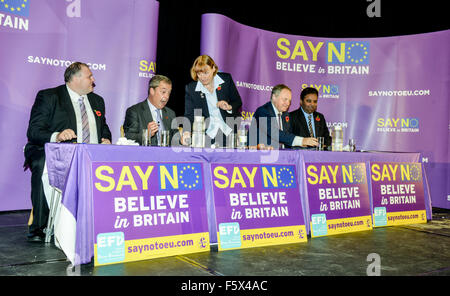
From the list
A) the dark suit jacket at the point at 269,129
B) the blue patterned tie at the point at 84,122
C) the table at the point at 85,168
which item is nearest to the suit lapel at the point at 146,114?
the blue patterned tie at the point at 84,122

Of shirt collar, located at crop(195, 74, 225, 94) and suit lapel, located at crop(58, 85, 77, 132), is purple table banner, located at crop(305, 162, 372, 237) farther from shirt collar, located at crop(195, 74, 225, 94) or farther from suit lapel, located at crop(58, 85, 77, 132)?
suit lapel, located at crop(58, 85, 77, 132)

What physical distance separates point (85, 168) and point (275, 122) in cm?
198

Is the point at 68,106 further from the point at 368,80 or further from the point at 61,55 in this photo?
the point at 368,80

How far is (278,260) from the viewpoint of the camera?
90.0 inches

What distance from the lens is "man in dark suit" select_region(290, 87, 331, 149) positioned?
3990mm

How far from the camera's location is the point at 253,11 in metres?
5.44

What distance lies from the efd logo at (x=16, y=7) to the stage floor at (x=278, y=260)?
7.49 feet

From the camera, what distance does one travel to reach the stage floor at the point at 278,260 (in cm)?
202

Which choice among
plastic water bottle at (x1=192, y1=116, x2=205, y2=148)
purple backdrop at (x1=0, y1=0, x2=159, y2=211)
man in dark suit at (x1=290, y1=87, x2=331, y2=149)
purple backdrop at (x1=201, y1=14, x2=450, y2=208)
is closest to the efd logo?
purple backdrop at (x1=0, y1=0, x2=159, y2=211)

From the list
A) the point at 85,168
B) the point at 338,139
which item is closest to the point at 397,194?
the point at 338,139

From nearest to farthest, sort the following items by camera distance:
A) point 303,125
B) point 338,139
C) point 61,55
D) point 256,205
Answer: point 256,205
point 338,139
point 303,125
point 61,55

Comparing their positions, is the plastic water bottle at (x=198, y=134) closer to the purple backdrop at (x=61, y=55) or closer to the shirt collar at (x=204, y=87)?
the shirt collar at (x=204, y=87)

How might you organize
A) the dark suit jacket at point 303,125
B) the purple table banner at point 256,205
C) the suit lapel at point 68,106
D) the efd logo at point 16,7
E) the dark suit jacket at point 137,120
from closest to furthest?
1. the purple table banner at point 256,205
2. the suit lapel at point 68,106
3. the dark suit jacket at point 137,120
4. the efd logo at point 16,7
5. the dark suit jacket at point 303,125
